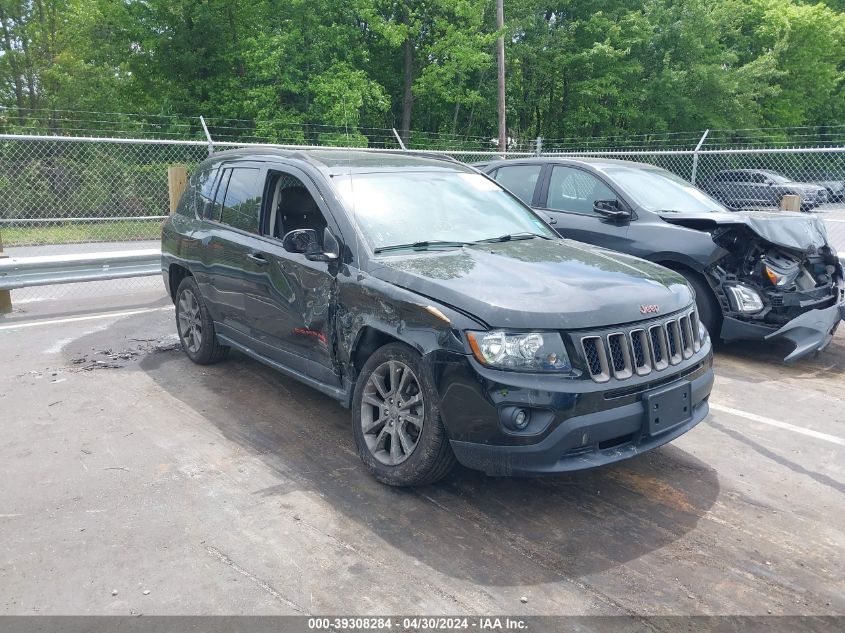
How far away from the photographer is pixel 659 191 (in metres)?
7.30

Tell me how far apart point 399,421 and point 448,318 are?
0.70 meters

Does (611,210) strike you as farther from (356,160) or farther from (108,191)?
(108,191)

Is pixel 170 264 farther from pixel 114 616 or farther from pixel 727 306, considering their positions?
pixel 727 306

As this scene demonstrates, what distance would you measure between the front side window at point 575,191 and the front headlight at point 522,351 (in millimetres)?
4184

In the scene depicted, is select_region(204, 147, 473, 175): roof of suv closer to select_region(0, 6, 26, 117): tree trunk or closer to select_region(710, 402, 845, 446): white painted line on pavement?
select_region(710, 402, 845, 446): white painted line on pavement

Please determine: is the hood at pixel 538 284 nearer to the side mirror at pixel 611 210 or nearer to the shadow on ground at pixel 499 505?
the shadow on ground at pixel 499 505

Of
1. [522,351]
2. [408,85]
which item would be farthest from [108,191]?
[408,85]

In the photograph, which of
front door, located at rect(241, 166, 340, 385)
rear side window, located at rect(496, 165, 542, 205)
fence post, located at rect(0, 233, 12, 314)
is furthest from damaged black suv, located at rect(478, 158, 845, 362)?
fence post, located at rect(0, 233, 12, 314)

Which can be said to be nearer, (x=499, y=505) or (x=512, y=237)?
(x=499, y=505)

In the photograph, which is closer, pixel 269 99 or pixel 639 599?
pixel 639 599

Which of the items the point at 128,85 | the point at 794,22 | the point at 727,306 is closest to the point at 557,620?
the point at 727,306

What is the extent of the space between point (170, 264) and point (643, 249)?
4547 millimetres

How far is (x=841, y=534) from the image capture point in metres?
3.44

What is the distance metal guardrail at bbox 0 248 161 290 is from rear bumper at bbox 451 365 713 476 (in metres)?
6.69
